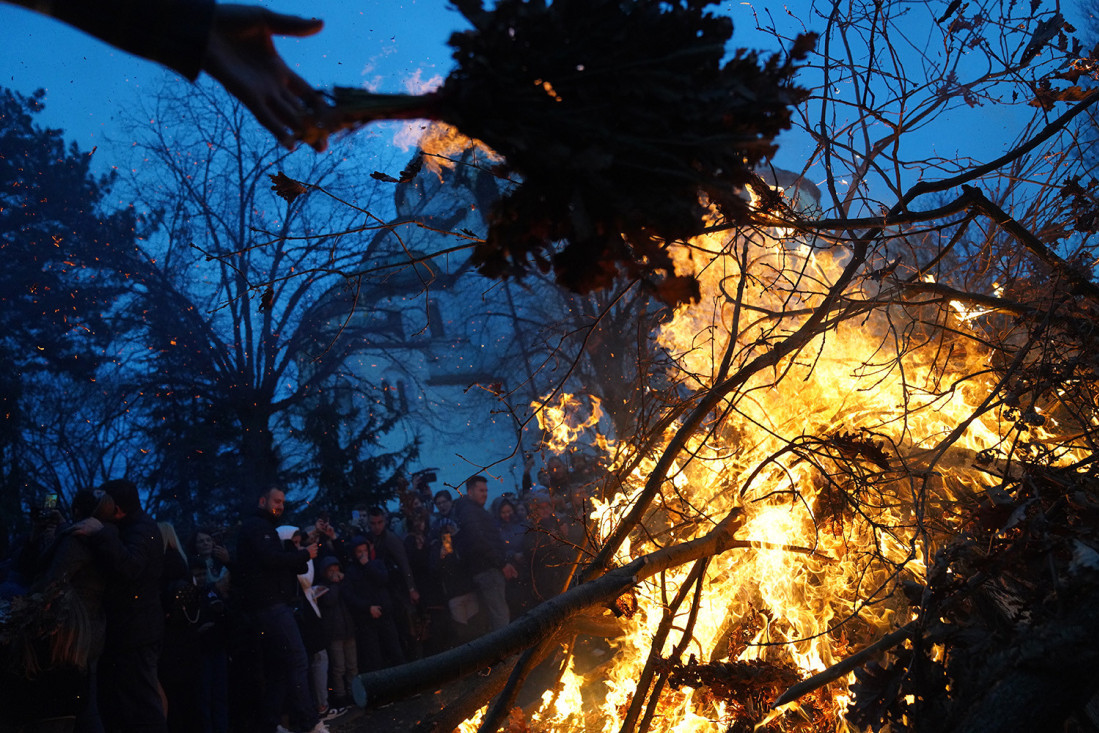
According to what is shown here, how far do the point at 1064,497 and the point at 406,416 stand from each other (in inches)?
511

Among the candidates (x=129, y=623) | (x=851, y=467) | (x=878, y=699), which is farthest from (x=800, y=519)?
(x=129, y=623)

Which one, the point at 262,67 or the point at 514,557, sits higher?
the point at 262,67

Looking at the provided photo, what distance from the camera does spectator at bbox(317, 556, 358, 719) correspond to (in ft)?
24.2

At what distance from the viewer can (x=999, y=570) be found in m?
2.53

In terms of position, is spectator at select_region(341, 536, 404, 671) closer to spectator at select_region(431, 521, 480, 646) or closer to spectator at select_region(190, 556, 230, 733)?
spectator at select_region(431, 521, 480, 646)

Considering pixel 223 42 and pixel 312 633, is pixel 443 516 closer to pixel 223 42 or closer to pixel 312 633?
pixel 312 633

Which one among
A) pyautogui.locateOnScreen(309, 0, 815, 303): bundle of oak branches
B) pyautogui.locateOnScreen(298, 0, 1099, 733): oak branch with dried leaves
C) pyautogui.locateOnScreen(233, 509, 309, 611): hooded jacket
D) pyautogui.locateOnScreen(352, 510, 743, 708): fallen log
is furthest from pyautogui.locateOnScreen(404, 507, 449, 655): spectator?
pyautogui.locateOnScreen(309, 0, 815, 303): bundle of oak branches

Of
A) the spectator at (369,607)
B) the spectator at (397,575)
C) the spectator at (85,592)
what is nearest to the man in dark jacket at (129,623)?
the spectator at (85,592)

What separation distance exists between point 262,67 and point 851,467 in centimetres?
342

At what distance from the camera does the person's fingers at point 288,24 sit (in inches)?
53.2

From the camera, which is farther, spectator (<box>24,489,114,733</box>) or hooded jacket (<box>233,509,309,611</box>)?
hooded jacket (<box>233,509,309,611</box>)

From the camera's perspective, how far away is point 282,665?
21.0 feet

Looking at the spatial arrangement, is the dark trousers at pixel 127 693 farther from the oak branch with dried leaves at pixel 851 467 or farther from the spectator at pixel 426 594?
the spectator at pixel 426 594

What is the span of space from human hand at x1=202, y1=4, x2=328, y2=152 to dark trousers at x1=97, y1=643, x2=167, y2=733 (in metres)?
5.37
